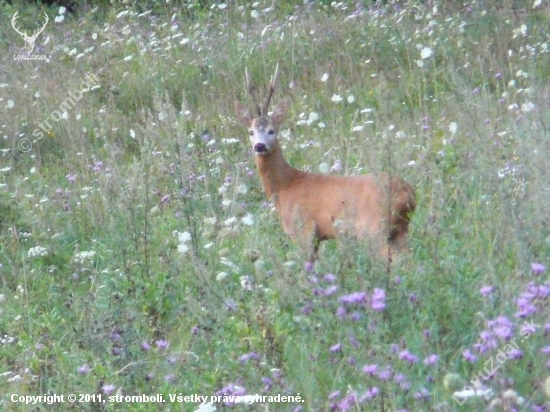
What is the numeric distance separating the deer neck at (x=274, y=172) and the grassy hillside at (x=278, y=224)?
0.17m

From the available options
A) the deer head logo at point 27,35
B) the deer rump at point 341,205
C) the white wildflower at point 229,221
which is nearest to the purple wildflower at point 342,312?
the deer rump at point 341,205

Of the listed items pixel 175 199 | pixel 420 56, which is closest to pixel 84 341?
pixel 175 199

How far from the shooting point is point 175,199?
6.65 meters

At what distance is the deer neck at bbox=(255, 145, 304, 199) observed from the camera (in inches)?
244

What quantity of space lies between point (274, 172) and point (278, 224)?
11.8 inches

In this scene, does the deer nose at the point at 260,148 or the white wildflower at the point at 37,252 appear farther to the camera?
the deer nose at the point at 260,148

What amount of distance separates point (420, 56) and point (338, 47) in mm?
891

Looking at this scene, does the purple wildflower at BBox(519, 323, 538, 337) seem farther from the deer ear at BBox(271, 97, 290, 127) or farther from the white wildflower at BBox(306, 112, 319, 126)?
the white wildflower at BBox(306, 112, 319, 126)

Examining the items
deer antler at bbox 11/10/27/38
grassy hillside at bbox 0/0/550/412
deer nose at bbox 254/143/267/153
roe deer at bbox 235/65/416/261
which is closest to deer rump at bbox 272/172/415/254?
roe deer at bbox 235/65/416/261

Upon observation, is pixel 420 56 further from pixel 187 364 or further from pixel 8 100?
pixel 187 364

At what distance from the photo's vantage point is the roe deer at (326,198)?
4.59 meters

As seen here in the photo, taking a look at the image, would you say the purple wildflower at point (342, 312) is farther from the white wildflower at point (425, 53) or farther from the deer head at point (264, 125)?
the white wildflower at point (425, 53)

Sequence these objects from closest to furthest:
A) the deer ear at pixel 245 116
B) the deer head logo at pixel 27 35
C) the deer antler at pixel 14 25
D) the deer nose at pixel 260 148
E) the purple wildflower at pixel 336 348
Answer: the purple wildflower at pixel 336 348 < the deer nose at pixel 260 148 < the deer ear at pixel 245 116 < the deer head logo at pixel 27 35 < the deer antler at pixel 14 25

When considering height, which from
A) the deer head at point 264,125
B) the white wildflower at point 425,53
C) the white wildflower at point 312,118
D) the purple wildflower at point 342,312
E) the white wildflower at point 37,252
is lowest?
the purple wildflower at point 342,312
